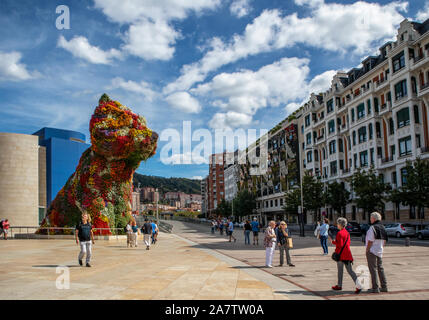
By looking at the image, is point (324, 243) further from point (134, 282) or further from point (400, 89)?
point (400, 89)

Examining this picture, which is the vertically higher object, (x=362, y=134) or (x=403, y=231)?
(x=362, y=134)

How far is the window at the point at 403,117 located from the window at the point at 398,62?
4438 mm

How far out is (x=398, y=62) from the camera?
119ft

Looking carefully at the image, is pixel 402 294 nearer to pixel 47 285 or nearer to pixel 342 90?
pixel 47 285

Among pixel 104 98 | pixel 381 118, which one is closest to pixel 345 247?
pixel 104 98

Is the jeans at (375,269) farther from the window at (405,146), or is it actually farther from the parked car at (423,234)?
the window at (405,146)

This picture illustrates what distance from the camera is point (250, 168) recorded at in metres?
88.8

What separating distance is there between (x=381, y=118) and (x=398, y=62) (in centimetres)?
636

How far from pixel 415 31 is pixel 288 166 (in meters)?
34.6

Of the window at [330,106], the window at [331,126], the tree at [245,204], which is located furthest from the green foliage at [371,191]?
the tree at [245,204]

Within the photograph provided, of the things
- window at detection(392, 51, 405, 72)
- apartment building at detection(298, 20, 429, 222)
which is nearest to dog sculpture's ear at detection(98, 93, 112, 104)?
apartment building at detection(298, 20, 429, 222)

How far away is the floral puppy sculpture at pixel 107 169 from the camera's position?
2212cm

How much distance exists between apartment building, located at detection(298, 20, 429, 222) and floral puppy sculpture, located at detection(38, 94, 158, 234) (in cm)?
2562

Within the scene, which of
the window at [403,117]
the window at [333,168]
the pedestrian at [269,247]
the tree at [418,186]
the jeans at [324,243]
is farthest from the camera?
the window at [333,168]
